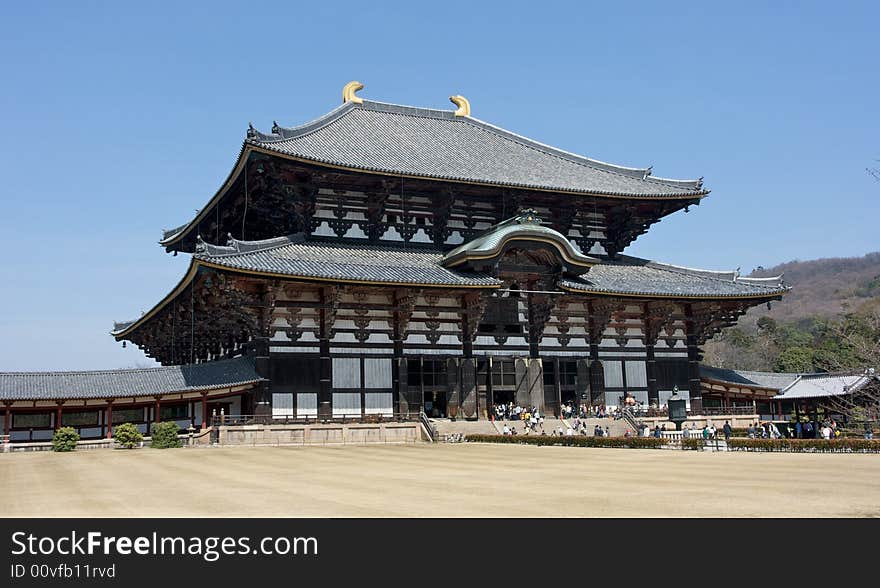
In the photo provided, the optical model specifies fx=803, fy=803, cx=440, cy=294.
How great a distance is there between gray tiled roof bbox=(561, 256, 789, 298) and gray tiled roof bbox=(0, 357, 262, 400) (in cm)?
1864

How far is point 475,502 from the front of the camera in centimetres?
1451

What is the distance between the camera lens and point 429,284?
4069cm

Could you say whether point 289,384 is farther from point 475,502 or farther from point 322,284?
point 475,502

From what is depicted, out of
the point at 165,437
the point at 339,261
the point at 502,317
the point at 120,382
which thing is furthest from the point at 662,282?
the point at 120,382

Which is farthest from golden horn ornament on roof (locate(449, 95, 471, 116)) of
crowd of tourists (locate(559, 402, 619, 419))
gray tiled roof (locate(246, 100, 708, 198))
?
crowd of tourists (locate(559, 402, 619, 419))

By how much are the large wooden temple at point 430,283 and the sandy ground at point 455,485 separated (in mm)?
12579

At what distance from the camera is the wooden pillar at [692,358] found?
49.4 m

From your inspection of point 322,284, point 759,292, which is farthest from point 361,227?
point 759,292

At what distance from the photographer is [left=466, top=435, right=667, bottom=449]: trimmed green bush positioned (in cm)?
3018

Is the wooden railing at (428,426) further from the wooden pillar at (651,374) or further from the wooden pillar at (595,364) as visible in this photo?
the wooden pillar at (651,374)

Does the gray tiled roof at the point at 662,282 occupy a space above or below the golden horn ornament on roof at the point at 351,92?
below

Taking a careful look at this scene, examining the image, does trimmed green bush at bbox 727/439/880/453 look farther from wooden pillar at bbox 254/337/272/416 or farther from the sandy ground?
wooden pillar at bbox 254/337/272/416

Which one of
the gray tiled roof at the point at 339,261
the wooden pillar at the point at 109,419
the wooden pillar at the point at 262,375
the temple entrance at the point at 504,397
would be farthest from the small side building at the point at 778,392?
the wooden pillar at the point at 109,419

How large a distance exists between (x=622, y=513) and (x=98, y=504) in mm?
9495
